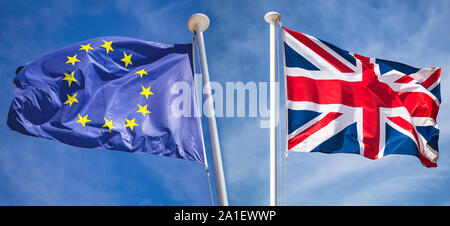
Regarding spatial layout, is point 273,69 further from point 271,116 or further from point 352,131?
point 352,131

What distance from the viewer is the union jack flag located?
41.2ft

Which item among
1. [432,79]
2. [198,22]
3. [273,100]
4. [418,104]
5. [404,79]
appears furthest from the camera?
[432,79]

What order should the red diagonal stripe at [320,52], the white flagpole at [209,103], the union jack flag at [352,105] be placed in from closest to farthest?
the white flagpole at [209,103]
the union jack flag at [352,105]
the red diagonal stripe at [320,52]

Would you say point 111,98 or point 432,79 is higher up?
point 432,79

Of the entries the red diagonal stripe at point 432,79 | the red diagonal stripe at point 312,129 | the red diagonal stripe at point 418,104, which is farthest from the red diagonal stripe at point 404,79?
the red diagonal stripe at point 312,129

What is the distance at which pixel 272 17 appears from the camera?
1305 cm

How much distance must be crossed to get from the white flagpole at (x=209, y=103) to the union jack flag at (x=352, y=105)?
2.29 metres

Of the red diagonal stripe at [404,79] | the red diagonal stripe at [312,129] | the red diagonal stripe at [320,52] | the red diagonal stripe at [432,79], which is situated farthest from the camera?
the red diagonal stripe at [432,79]

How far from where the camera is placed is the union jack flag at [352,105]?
12555 mm

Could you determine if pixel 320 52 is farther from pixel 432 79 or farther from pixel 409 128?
pixel 432 79

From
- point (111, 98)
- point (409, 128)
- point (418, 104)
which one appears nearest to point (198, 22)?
point (111, 98)

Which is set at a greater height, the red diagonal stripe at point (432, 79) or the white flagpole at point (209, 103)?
the red diagonal stripe at point (432, 79)

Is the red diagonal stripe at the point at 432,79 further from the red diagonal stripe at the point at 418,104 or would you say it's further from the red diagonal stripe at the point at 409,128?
the red diagonal stripe at the point at 409,128

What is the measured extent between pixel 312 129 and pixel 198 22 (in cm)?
465
